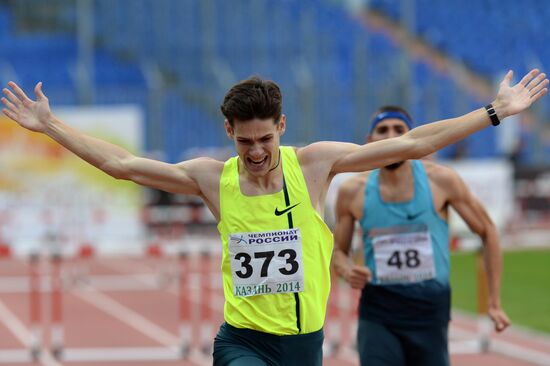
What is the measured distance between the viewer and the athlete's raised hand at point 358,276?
239 inches

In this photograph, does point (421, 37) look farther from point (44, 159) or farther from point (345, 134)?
point (44, 159)

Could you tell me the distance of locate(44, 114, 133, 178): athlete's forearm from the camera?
16.4ft

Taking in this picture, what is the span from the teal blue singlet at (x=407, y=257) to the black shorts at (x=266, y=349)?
1296 millimetres

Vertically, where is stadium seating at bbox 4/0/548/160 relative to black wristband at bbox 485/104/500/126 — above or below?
above

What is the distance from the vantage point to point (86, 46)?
22.2 m

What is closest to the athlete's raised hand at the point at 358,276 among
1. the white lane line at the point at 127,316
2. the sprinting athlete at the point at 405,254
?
the sprinting athlete at the point at 405,254

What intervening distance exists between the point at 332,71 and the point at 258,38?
1.89 metres

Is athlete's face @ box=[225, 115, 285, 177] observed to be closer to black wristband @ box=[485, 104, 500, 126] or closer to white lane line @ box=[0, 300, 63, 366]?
black wristband @ box=[485, 104, 500, 126]

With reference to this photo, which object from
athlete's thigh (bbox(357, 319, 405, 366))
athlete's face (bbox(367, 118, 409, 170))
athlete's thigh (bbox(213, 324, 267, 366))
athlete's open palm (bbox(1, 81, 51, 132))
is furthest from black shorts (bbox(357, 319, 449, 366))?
athlete's open palm (bbox(1, 81, 51, 132))

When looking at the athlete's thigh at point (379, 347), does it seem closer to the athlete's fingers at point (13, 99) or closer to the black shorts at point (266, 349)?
the black shorts at point (266, 349)

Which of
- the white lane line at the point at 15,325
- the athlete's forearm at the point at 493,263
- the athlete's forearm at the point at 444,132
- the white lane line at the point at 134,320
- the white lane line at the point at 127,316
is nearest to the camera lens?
the athlete's forearm at the point at 444,132

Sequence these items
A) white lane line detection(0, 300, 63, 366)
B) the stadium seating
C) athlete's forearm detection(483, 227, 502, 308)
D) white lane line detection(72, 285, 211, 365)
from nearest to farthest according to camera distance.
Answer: athlete's forearm detection(483, 227, 502, 308)
white lane line detection(0, 300, 63, 366)
white lane line detection(72, 285, 211, 365)
the stadium seating

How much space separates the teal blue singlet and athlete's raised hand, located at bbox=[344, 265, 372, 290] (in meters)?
0.15

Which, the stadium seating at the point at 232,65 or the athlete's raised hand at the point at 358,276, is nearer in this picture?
the athlete's raised hand at the point at 358,276
